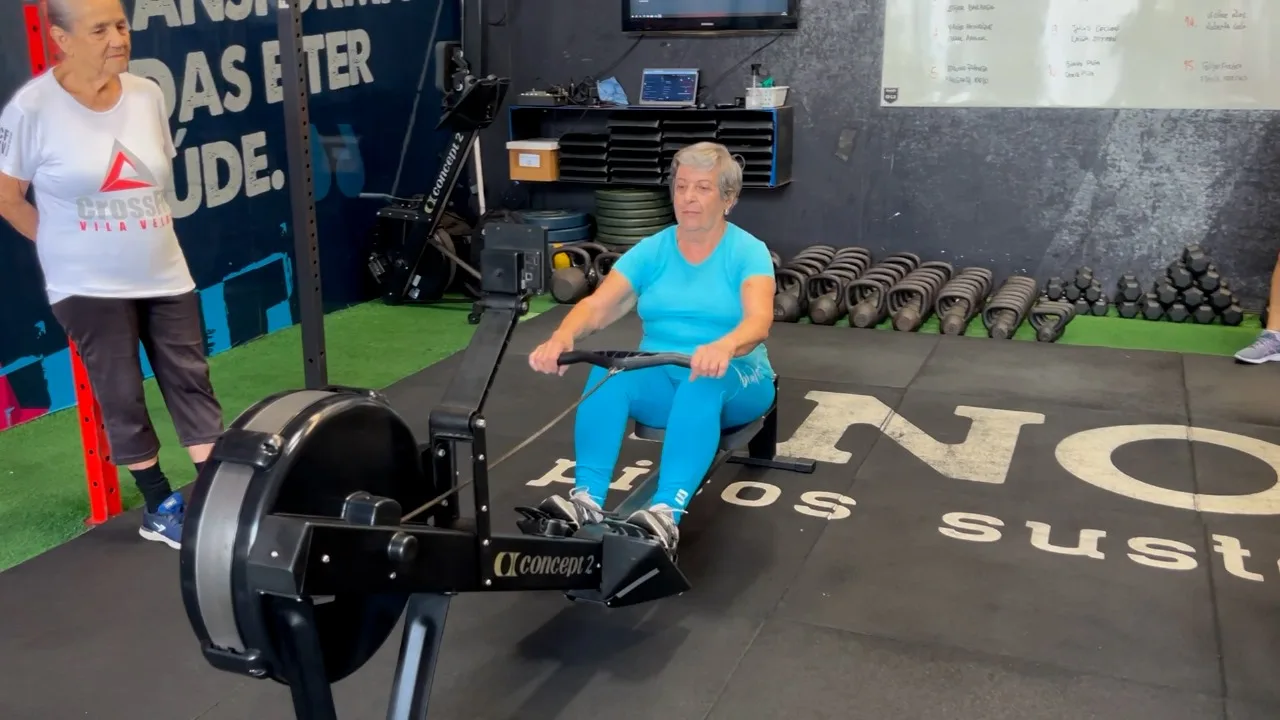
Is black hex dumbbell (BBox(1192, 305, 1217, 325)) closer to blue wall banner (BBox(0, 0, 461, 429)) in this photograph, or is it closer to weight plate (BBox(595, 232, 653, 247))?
weight plate (BBox(595, 232, 653, 247))

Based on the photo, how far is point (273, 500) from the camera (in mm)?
1523

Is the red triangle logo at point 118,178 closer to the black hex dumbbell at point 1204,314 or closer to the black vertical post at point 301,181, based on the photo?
the black vertical post at point 301,181

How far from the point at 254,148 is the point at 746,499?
290cm

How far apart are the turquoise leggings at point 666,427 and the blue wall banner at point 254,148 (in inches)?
93.7

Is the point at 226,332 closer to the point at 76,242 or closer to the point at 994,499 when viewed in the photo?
the point at 76,242

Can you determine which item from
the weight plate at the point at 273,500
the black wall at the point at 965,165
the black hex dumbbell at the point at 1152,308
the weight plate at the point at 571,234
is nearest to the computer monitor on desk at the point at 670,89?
the black wall at the point at 965,165

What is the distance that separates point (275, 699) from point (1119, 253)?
15.5 feet

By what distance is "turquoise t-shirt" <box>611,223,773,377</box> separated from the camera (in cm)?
267

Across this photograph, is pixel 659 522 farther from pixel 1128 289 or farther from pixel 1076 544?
pixel 1128 289

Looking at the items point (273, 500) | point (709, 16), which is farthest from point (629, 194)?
point (273, 500)

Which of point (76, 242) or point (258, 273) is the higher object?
point (76, 242)

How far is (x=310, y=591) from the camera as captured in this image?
58.3 inches

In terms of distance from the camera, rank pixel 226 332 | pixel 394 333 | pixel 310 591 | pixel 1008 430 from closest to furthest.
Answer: pixel 310 591
pixel 1008 430
pixel 226 332
pixel 394 333

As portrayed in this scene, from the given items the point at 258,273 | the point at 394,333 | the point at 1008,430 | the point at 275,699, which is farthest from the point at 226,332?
the point at 1008,430
